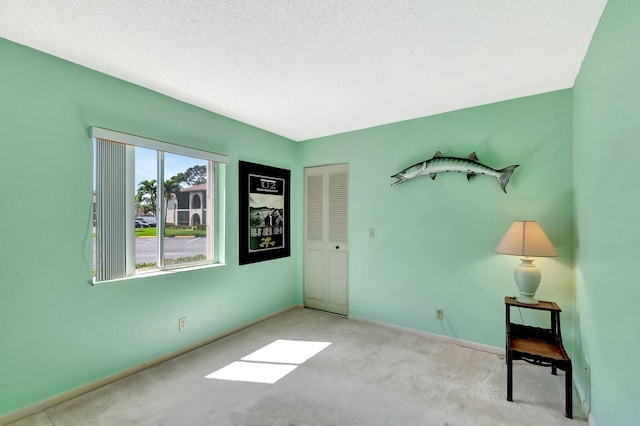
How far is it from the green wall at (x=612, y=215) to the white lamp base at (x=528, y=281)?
31cm

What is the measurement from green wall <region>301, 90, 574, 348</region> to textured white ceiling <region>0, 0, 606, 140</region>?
0.37 m

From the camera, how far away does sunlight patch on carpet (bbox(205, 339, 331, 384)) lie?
2.38 metres

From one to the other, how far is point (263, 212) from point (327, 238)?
3.29 feet

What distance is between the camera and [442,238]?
10.1ft

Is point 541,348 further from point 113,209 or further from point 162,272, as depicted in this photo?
point 113,209

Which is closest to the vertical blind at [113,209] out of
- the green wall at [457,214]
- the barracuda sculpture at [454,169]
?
the green wall at [457,214]

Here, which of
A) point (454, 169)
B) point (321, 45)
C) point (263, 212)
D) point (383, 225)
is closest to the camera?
point (321, 45)

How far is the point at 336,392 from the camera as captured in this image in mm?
2156

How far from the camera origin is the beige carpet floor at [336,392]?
1.87 m

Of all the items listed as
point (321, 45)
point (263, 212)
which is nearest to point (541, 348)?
point (321, 45)

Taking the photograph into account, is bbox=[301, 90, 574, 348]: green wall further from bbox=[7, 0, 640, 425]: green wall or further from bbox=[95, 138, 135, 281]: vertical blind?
bbox=[95, 138, 135, 281]: vertical blind

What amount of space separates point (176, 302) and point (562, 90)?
13.7 feet

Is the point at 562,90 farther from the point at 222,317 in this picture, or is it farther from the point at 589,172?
the point at 222,317

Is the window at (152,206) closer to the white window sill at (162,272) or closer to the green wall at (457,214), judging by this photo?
the white window sill at (162,272)
